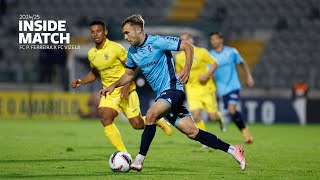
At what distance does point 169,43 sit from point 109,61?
2.51 metres

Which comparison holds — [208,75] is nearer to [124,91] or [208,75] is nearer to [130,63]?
[124,91]

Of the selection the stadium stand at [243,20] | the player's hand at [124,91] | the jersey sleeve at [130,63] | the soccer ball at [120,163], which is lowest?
the soccer ball at [120,163]

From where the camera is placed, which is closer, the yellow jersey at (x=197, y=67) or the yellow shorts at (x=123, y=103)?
the yellow shorts at (x=123, y=103)

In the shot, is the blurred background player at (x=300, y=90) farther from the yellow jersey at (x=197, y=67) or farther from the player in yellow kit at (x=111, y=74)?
the player in yellow kit at (x=111, y=74)

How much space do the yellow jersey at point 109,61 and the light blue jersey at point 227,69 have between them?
4659 millimetres

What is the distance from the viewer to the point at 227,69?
54.6 feet

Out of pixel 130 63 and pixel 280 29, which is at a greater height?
pixel 280 29

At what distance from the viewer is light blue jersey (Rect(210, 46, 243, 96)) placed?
1656cm

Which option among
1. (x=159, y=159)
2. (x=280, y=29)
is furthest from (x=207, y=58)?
(x=280, y=29)

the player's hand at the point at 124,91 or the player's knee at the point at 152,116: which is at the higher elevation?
the player's hand at the point at 124,91

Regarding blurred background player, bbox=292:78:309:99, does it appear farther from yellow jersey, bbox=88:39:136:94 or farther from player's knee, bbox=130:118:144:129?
yellow jersey, bbox=88:39:136:94

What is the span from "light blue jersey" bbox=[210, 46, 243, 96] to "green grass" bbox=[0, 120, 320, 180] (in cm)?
132

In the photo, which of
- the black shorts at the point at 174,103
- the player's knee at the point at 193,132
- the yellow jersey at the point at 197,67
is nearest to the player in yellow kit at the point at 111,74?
the black shorts at the point at 174,103

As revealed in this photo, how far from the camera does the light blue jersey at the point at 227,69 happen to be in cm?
1656
